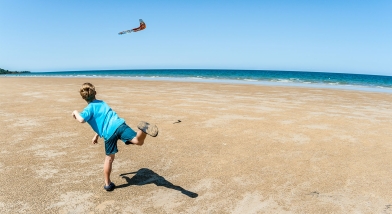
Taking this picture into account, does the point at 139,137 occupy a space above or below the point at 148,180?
above

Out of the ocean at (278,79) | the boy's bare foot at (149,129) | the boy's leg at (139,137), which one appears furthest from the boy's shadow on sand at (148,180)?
the ocean at (278,79)

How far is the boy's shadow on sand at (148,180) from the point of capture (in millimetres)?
4070

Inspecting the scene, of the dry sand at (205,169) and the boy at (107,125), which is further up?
the boy at (107,125)

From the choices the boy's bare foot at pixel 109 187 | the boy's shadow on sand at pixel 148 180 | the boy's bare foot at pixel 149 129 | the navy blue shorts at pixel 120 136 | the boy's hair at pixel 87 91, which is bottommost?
the boy's shadow on sand at pixel 148 180

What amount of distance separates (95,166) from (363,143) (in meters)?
6.02

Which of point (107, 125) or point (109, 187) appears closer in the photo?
point (107, 125)

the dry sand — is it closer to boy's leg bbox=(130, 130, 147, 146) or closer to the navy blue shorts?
the navy blue shorts

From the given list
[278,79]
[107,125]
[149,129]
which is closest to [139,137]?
[149,129]

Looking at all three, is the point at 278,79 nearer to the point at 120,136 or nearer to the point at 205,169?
the point at 205,169

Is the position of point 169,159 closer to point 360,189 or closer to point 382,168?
point 360,189

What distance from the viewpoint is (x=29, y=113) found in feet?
30.3

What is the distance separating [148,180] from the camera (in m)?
4.37

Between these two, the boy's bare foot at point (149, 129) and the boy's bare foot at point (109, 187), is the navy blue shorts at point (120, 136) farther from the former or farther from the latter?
the boy's bare foot at point (109, 187)

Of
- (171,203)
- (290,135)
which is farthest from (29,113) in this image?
(290,135)
